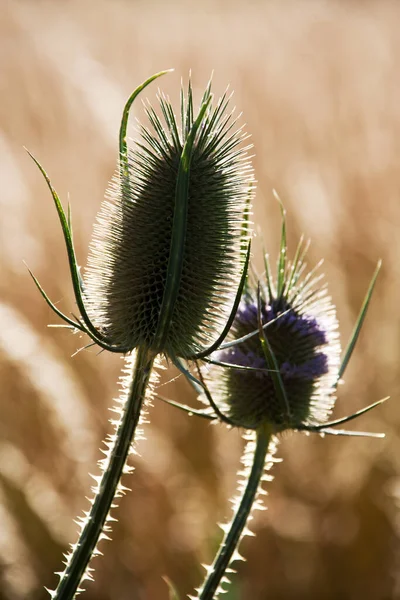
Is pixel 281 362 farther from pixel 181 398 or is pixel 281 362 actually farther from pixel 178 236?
Answer: pixel 181 398

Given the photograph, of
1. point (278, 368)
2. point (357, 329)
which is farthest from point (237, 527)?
point (357, 329)

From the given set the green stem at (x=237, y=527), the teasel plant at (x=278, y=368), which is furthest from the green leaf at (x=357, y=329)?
the green stem at (x=237, y=527)

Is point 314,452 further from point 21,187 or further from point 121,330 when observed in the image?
point 121,330

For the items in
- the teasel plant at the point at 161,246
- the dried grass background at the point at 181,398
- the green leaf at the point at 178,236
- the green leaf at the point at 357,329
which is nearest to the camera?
the green leaf at the point at 178,236

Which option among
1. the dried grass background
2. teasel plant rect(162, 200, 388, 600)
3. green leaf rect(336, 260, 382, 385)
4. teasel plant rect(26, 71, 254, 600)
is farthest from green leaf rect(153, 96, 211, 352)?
the dried grass background

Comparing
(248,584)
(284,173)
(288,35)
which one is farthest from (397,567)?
(288,35)

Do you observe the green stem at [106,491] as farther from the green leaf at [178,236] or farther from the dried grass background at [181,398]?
the dried grass background at [181,398]

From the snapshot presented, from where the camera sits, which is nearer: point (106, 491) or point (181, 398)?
point (106, 491)
